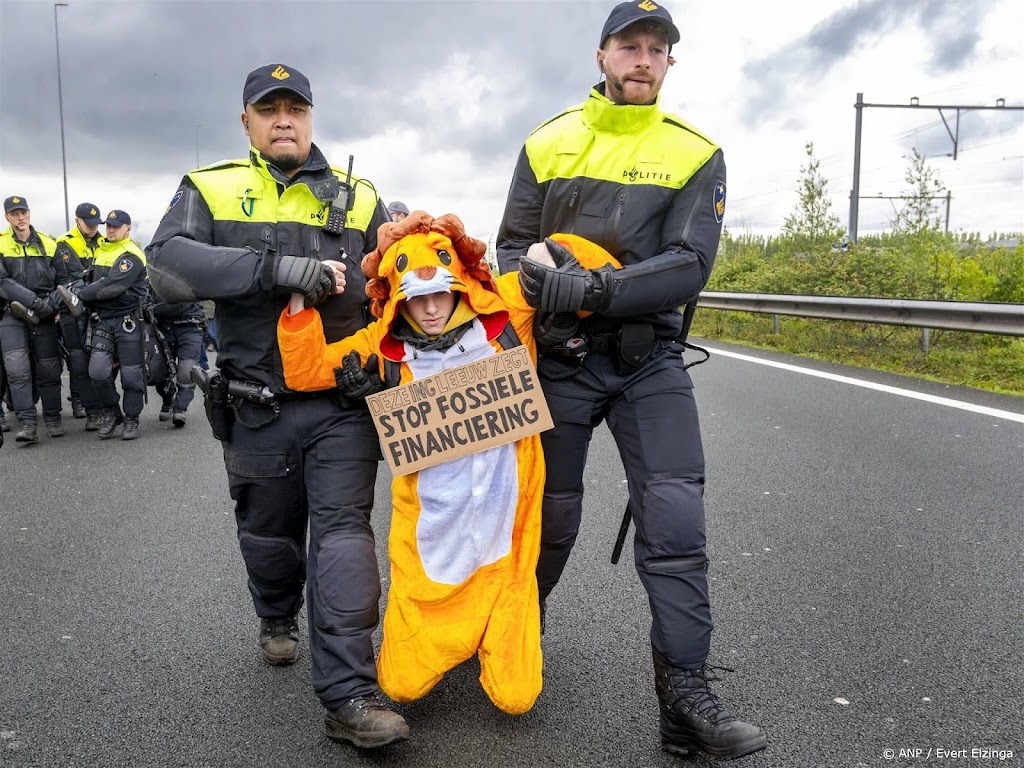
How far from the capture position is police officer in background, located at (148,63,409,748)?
10.5 ft

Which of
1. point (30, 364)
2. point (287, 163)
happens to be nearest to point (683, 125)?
point (287, 163)

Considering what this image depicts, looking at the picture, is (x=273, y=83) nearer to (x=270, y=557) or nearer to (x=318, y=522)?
(x=318, y=522)

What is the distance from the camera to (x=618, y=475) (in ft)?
21.4

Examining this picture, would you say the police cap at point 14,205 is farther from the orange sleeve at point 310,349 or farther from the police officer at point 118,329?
the orange sleeve at point 310,349

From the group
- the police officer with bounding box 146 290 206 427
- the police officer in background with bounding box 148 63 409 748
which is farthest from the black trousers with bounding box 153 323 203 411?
the police officer in background with bounding box 148 63 409 748

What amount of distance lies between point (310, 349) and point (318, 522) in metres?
0.59

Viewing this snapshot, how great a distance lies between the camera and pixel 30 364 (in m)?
9.37

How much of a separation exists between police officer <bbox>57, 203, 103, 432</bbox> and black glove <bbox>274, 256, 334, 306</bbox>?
6.92 meters

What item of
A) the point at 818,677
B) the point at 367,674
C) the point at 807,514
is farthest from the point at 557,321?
the point at 807,514

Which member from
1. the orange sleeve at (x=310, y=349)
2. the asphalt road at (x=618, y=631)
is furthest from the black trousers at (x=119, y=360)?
the orange sleeve at (x=310, y=349)

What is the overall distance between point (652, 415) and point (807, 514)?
2451mm

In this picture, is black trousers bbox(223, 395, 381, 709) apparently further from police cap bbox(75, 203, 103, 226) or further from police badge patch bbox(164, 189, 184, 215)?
police cap bbox(75, 203, 103, 226)

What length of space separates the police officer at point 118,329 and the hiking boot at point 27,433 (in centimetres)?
55

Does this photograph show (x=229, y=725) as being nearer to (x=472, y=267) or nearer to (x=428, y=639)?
(x=428, y=639)
